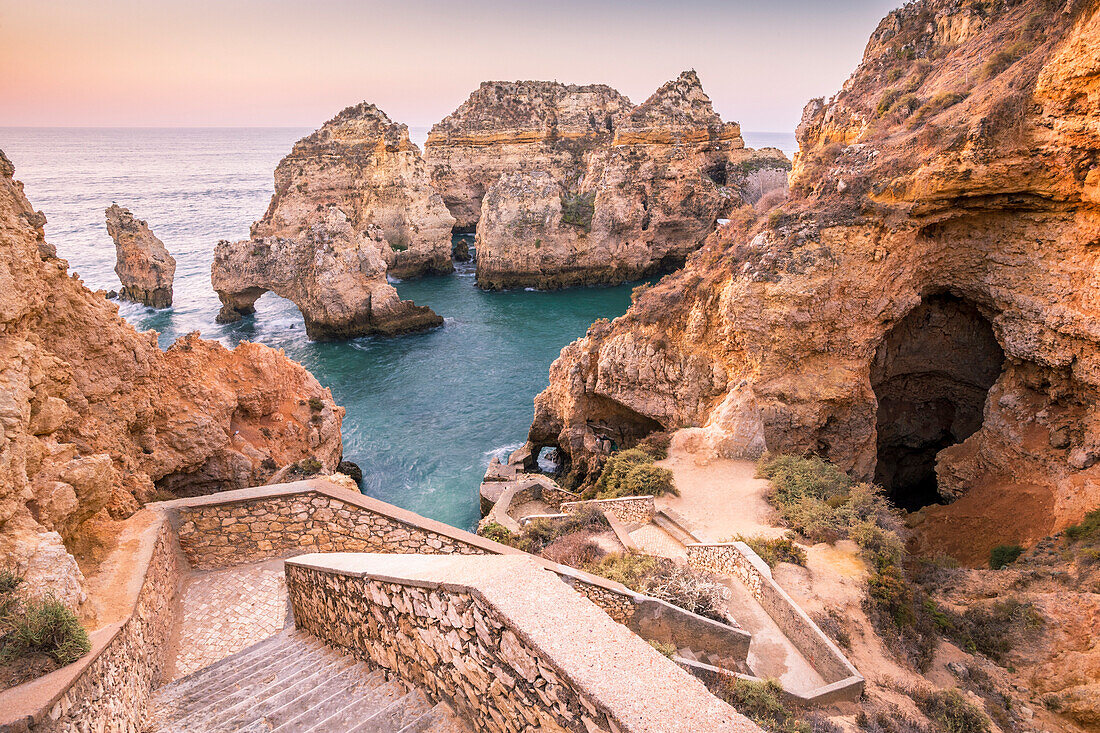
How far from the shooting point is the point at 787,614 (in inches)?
379

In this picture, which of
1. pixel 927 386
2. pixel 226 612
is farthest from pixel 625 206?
pixel 226 612

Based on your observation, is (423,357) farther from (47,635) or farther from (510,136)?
(510,136)

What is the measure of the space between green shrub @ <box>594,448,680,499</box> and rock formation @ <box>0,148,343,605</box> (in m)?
9.25

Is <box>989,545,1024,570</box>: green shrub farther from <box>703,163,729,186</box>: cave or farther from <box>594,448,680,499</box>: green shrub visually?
<box>703,163,729,186</box>: cave

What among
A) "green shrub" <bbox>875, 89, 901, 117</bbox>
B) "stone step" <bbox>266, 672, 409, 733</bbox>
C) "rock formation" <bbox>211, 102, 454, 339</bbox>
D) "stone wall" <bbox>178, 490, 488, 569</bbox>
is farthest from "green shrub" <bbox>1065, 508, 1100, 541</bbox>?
"rock formation" <bbox>211, 102, 454, 339</bbox>

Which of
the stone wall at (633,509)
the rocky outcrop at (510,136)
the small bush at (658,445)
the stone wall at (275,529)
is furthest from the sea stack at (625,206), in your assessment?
the stone wall at (275,529)

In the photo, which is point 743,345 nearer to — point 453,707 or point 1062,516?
point 1062,516

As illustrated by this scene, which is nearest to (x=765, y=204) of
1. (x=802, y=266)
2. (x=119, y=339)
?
(x=802, y=266)

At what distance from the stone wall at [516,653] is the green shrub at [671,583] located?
513cm

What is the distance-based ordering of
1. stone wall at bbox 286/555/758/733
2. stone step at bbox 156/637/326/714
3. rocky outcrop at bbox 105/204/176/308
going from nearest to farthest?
stone wall at bbox 286/555/758/733 < stone step at bbox 156/637/326/714 < rocky outcrop at bbox 105/204/176/308

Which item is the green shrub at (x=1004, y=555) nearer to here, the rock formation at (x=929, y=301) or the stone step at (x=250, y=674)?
the rock formation at (x=929, y=301)

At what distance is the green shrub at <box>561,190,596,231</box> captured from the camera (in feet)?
151

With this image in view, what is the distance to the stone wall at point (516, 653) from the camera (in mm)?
3285

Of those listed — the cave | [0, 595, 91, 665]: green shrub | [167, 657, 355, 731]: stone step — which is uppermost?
the cave
